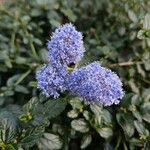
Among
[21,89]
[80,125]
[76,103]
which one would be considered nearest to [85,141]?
[80,125]

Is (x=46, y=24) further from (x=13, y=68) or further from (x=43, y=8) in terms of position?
(x=13, y=68)

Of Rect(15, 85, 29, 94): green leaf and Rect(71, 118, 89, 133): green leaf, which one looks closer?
Rect(71, 118, 89, 133): green leaf

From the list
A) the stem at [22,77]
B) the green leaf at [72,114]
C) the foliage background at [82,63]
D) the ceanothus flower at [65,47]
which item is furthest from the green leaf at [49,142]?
the stem at [22,77]

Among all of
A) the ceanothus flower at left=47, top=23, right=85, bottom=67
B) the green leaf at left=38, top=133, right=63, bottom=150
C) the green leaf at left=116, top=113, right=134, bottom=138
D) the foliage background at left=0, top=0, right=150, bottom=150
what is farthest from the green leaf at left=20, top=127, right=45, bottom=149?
the green leaf at left=116, top=113, right=134, bottom=138

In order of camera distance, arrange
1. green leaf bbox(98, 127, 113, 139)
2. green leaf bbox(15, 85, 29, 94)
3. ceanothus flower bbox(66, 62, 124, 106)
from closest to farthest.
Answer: ceanothus flower bbox(66, 62, 124, 106) → green leaf bbox(98, 127, 113, 139) → green leaf bbox(15, 85, 29, 94)

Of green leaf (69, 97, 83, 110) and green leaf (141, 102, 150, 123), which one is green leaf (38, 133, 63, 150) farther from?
green leaf (141, 102, 150, 123)

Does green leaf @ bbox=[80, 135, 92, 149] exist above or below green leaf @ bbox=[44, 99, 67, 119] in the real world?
below

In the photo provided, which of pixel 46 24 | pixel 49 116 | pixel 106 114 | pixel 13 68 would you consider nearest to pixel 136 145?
pixel 106 114
